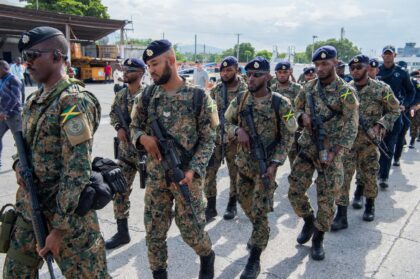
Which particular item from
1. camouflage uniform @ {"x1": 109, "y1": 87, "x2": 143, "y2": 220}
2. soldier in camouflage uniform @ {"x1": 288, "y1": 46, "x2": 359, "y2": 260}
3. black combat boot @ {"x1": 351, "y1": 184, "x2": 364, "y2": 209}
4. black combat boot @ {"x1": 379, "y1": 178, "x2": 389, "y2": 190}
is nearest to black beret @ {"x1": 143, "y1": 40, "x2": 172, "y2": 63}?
camouflage uniform @ {"x1": 109, "y1": 87, "x2": 143, "y2": 220}

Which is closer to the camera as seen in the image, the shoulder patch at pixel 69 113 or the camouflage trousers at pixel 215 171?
the shoulder patch at pixel 69 113

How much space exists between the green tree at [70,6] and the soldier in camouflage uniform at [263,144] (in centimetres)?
3983

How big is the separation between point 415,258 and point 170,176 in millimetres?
2826

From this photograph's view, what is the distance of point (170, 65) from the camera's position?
2857 millimetres

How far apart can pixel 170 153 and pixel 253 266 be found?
1.40 meters

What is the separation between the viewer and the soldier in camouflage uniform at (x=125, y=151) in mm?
3920

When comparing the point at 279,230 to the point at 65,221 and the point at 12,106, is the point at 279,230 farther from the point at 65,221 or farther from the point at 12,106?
the point at 12,106

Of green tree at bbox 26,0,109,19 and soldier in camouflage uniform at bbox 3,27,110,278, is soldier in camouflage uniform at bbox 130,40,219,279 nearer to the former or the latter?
soldier in camouflage uniform at bbox 3,27,110,278

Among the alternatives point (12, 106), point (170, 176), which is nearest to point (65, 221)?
point (170, 176)

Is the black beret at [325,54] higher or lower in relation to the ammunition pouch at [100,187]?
higher

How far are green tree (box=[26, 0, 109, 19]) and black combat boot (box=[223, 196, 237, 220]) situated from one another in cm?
3907

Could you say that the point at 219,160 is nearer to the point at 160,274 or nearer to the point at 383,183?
the point at 160,274

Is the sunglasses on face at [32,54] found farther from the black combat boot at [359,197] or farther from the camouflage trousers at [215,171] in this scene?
the black combat boot at [359,197]

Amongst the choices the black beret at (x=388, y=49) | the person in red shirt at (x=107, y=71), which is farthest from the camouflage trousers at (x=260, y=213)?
the person in red shirt at (x=107, y=71)
